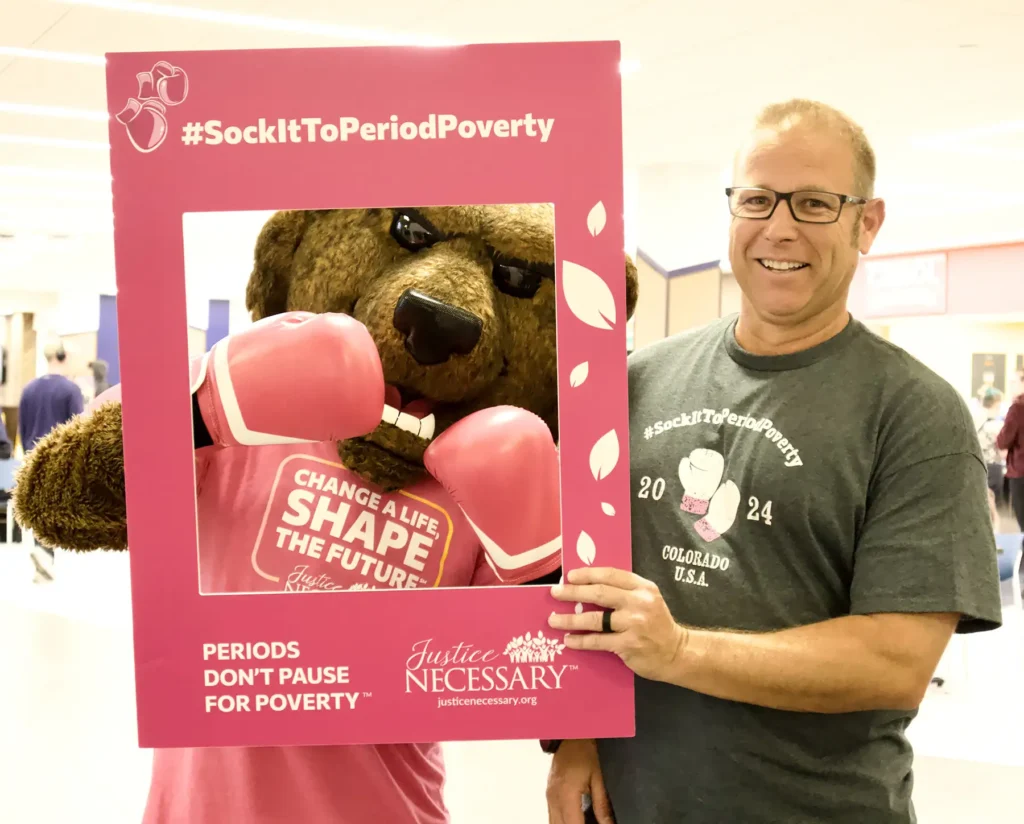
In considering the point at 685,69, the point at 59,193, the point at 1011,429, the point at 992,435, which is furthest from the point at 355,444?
the point at 59,193

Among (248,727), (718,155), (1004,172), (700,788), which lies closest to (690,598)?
(700,788)

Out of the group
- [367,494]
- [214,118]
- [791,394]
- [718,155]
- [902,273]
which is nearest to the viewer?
[214,118]

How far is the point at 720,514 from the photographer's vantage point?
108 centimetres

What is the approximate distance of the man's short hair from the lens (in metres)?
1.09

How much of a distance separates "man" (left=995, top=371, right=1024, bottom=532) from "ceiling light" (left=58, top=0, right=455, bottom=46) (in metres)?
4.01

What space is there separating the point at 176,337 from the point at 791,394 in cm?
69

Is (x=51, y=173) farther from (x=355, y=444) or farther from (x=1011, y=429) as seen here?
(x=355, y=444)

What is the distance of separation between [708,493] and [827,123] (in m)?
0.46

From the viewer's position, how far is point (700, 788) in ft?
3.50

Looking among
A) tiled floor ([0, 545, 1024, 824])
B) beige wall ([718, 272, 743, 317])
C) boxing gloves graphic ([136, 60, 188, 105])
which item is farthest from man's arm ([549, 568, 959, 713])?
beige wall ([718, 272, 743, 317])

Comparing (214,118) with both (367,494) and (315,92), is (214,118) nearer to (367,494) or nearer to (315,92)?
(315,92)

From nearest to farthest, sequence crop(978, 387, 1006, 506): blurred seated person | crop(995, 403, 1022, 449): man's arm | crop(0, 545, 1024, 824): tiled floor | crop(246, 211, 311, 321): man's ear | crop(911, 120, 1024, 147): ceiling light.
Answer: crop(246, 211, 311, 321): man's ear → crop(0, 545, 1024, 824): tiled floor → crop(995, 403, 1022, 449): man's arm → crop(911, 120, 1024, 147): ceiling light → crop(978, 387, 1006, 506): blurred seated person

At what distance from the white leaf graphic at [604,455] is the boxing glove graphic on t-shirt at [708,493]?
0.24 m

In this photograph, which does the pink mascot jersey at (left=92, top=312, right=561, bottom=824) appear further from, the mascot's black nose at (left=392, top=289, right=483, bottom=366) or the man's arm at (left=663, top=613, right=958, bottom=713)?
the man's arm at (left=663, top=613, right=958, bottom=713)
